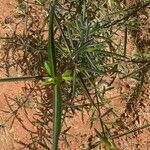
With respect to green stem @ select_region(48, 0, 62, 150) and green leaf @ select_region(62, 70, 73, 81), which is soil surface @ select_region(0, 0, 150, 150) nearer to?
green leaf @ select_region(62, 70, 73, 81)

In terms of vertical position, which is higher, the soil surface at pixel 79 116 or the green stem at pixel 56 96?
the green stem at pixel 56 96

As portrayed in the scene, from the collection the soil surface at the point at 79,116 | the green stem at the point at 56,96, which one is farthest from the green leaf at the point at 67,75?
the soil surface at the point at 79,116

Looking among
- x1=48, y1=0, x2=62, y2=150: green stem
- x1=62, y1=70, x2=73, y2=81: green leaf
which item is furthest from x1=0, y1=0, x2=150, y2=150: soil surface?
x1=48, y1=0, x2=62, y2=150: green stem

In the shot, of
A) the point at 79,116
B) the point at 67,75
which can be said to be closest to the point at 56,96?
the point at 67,75

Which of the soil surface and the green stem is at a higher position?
the green stem

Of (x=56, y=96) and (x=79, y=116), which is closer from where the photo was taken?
(x=56, y=96)

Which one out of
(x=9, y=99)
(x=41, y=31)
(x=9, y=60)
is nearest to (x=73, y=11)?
(x=41, y=31)

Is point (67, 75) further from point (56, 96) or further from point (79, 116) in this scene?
point (79, 116)

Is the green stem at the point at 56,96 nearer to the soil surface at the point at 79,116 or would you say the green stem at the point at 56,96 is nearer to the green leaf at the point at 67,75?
the green leaf at the point at 67,75

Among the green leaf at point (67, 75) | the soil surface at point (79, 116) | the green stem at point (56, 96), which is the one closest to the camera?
the green stem at point (56, 96)

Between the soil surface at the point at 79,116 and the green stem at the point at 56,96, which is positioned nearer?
the green stem at the point at 56,96

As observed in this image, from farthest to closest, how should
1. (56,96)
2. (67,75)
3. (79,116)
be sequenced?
1. (79,116)
2. (67,75)
3. (56,96)

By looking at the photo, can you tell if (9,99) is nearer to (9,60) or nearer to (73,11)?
(9,60)
